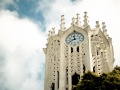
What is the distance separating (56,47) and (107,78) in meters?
20.5

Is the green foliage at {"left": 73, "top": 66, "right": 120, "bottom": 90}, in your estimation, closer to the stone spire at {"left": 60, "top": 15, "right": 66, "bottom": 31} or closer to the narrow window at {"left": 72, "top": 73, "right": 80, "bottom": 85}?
the narrow window at {"left": 72, "top": 73, "right": 80, "bottom": 85}

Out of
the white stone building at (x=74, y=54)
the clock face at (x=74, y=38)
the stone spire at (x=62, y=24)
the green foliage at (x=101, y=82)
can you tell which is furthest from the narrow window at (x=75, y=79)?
the green foliage at (x=101, y=82)

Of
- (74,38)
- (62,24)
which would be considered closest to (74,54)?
(74,38)

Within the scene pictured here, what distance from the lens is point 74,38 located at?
42281 millimetres

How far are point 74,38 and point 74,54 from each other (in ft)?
9.17

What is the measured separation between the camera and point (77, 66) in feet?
129

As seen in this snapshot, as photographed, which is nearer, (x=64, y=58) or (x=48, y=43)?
(x=64, y=58)

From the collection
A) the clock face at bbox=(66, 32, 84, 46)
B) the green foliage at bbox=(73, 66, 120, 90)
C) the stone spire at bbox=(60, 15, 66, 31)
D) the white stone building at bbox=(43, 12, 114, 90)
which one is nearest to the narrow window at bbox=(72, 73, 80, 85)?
the white stone building at bbox=(43, 12, 114, 90)

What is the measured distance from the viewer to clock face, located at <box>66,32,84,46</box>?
41.7 m

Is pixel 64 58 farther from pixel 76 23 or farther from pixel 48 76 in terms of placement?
pixel 76 23

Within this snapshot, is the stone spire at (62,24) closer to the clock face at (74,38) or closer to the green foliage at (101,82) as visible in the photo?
the clock face at (74,38)

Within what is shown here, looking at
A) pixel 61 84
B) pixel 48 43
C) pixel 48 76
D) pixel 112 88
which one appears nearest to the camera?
pixel 112 88

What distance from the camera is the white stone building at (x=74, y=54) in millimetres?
38906

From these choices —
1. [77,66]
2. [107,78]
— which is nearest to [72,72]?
[77,66]
